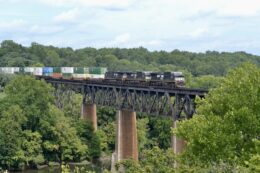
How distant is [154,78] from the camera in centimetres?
8106

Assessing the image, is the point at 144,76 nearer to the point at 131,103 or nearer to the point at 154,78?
the point at 154,78

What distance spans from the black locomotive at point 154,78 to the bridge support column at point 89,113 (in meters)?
6.42

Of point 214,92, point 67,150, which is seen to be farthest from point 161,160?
point 67,150

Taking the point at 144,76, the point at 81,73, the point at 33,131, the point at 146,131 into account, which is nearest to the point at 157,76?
the point at 144,76

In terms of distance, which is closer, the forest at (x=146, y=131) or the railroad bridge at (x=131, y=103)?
the forest at (x=146, y=131)

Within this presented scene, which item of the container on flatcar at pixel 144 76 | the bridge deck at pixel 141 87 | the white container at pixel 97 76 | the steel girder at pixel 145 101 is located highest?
the container on flatcar at pixel 144 76

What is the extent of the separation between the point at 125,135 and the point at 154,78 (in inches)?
358

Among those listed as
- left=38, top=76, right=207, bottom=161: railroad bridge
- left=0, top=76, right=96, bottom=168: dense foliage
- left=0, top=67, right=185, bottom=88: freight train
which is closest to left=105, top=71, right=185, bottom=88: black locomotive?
left=0, top=67, right=185, bottom=88: freight train

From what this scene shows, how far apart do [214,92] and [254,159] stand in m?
11.8

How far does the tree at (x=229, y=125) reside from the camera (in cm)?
3156

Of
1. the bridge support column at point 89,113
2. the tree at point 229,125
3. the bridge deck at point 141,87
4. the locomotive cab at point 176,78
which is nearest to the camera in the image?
the tree at point 229,125

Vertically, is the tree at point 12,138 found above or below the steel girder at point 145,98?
below

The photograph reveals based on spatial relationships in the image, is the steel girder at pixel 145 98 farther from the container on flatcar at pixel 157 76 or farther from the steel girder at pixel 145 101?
the container on flatcar at pixel 157 76

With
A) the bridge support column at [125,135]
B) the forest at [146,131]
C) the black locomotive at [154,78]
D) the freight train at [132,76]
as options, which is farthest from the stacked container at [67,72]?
the bridge support column at [125,135]
